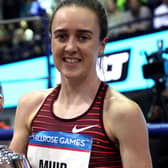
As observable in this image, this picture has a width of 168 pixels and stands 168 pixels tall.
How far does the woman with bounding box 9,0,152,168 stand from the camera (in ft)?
3.25

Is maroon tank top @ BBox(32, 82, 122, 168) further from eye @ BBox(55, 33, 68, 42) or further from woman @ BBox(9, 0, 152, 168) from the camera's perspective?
eye @ BBox(55, 33, 68, 42)

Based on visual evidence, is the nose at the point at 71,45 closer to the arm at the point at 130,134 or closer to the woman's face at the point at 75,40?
the woman's face at the point at 75,40

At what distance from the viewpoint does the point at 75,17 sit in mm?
998

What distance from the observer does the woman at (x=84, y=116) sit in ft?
3.25

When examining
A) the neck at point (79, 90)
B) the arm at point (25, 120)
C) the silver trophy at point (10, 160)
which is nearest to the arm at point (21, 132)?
the arm at point (25, 120)

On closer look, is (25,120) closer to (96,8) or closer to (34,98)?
(34,98)

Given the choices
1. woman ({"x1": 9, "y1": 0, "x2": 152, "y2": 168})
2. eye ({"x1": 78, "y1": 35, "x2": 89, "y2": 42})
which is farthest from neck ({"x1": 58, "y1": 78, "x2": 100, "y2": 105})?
eye ({"x1": 78, "y1": 35, "x2": 89, "y2": 42})

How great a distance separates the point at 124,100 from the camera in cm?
102

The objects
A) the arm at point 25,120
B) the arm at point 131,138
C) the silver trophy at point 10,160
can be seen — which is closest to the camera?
the silver trophy at point 10,160

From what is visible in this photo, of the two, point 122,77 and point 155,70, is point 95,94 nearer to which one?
point 155,70

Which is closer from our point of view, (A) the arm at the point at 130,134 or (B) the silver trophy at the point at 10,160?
(B) the silver trophy at the point at 10,160

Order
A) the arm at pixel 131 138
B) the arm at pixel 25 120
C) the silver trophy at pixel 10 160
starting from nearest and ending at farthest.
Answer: the silver trophy at pixel 10 160
the arm at pixel 131 138
the arm at pixel 25 120

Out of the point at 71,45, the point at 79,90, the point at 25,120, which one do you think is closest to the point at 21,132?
the point at 25,120

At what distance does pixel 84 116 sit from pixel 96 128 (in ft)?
0.15
